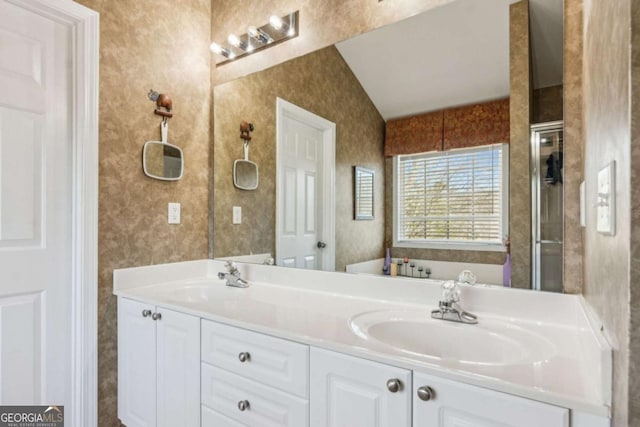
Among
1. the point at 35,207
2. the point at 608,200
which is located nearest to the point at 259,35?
the point at 35,207

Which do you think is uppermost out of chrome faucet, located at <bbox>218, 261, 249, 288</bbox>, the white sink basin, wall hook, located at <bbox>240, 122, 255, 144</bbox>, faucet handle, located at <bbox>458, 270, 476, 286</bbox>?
wall hook, located at <bbox>240, 122, 255, 144</bbox>

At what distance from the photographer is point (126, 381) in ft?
5.28

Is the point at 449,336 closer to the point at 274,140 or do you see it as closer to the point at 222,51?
the point at 274,140

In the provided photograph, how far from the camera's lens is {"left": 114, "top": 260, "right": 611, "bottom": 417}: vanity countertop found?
28.5 inches

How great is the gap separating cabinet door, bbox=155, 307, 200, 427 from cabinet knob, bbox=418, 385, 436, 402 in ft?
2.77

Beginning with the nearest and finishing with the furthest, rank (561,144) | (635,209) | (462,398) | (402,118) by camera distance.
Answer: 1. (635,209)
2. (462,398)
3. (561,144)
4. (402,118)

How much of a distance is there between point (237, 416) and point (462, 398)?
78 cm

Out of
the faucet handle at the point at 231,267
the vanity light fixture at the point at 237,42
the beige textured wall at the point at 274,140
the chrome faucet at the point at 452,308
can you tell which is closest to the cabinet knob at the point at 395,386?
the chrome faucet at the point at 452,308

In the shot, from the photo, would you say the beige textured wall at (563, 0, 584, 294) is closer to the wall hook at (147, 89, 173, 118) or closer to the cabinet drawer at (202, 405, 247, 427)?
the cabinet drawer at (202, 405, 247, 427)

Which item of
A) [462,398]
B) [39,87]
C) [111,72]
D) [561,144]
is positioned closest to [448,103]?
[561,144]

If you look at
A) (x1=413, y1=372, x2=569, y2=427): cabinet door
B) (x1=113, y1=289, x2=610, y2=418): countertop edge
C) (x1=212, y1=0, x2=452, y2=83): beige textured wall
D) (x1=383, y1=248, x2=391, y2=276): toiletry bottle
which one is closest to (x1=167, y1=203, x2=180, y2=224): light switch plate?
(x1=212, y1=0, x2=452, y2=83): beige textured wall

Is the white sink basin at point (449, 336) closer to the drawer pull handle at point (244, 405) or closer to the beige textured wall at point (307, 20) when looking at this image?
the drawer pull handle at point (244, 405)

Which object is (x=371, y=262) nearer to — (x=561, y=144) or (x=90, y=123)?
(x=561, y=144)

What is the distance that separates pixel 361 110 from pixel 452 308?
2.97ft
